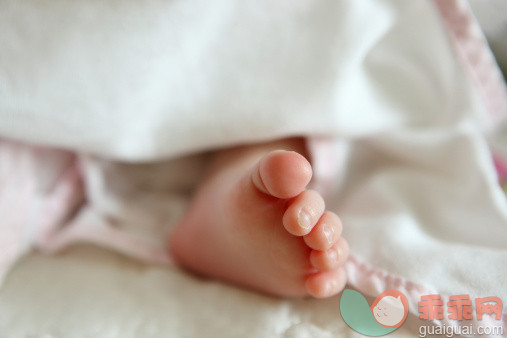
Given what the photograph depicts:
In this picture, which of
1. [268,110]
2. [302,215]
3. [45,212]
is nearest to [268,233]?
[302,215]

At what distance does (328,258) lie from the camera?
1.16ft

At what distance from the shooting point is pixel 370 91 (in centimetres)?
58

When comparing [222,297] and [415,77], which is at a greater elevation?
[415,77]

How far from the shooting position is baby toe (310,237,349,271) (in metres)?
0.35

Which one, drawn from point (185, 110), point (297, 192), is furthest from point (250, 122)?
point (297, 192)

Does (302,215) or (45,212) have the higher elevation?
(302,215)

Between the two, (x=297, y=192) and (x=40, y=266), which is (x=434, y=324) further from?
(x=40, y=266)

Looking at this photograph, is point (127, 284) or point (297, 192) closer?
point (297, 192)

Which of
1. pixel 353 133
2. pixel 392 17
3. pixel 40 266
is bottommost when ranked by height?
pixel 40 266

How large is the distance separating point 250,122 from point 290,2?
0.16 m

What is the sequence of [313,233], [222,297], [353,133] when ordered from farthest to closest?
1. [353,133]
2. [222,297]
3. [313,233]

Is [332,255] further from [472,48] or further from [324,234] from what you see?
[472,48]

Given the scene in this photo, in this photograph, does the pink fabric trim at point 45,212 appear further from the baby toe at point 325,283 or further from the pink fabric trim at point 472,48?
the pink fabric trim at point 472,48

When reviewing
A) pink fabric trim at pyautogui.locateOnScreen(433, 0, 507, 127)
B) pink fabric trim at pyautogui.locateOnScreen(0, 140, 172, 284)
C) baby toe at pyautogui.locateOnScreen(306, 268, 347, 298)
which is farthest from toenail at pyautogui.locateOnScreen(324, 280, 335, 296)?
pink fabric trim at pyautogui.locateOnScreen(433, 0, 507, 127)
